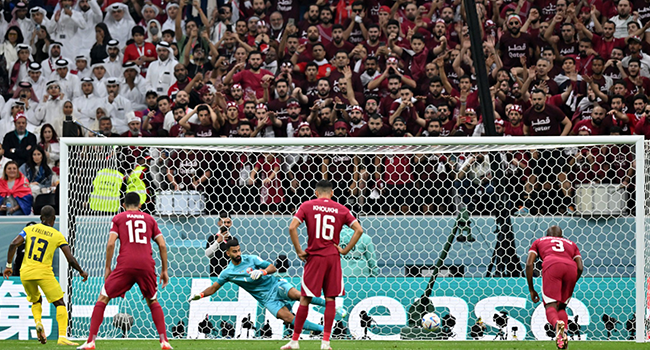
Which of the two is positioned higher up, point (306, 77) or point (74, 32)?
point (74, 32)

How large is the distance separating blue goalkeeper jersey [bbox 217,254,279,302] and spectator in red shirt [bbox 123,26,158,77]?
6.86 meters

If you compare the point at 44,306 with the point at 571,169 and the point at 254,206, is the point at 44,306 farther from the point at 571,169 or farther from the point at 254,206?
the point at 571,169

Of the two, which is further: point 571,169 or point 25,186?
point 25,186

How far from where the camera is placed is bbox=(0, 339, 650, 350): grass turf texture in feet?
28.4

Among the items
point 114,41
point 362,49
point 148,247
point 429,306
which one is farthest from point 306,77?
point 148,247

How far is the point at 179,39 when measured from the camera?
625 inches

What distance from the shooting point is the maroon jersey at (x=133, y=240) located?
804 centimetres

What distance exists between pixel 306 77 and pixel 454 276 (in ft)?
16.9

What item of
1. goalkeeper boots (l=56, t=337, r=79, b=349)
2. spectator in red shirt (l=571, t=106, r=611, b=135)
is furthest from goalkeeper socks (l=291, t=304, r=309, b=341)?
spectator in red shirt (l=571, t=106, r=611, b=135)

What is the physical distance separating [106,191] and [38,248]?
1.38 m

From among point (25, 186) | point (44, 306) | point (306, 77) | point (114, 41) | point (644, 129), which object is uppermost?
point (114, 41)

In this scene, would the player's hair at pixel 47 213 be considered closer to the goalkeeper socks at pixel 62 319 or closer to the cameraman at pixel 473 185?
the goalkeeper socks at pixel 62 319

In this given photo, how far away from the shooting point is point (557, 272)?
860 cm

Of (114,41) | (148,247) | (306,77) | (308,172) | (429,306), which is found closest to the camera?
(148,247)
